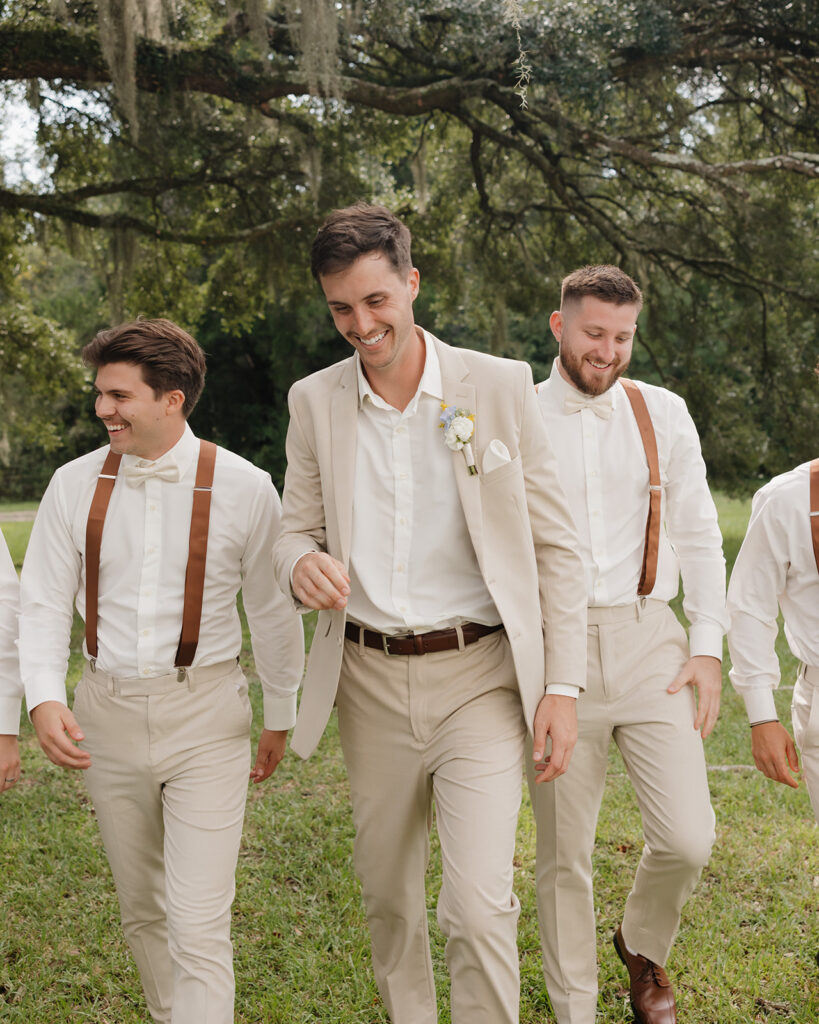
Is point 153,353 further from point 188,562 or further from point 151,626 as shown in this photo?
A: point 151,626

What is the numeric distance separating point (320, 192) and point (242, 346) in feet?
41.6

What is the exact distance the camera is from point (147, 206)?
39.2 feet

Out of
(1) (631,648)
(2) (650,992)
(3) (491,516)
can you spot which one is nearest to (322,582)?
(3) (491,516)

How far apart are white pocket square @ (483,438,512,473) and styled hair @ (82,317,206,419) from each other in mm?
850

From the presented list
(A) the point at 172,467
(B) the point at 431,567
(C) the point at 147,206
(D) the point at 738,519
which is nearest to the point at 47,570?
(A) the point at 172,467

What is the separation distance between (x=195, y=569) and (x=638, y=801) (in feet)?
5.25

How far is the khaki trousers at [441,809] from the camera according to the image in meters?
2.69

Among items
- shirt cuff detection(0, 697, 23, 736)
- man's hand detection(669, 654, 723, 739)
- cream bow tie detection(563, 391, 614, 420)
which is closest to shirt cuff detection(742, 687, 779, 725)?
man's hand detection(669, 654, 723, 739)

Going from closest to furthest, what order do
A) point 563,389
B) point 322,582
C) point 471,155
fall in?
point 322,582 < point 563,389 < point 471,155

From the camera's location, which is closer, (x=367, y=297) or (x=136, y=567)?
(x=367, y=297)

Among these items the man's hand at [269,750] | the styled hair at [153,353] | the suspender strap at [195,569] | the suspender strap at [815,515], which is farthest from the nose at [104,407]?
the suspender strap at [815,515]

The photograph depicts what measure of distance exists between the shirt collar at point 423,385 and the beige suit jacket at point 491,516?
2 centimetres

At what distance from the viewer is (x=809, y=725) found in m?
3.16

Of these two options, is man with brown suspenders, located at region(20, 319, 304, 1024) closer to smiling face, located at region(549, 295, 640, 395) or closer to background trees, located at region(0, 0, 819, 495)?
smiling face, located at region(549, 295, 640, 395)
